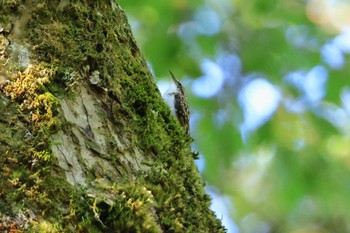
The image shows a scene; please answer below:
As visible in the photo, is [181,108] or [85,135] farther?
[181,108]

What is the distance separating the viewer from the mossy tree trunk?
29.3 inches

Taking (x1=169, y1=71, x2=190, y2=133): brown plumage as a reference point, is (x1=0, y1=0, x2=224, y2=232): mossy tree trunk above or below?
below

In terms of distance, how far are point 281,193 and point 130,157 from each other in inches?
48.6

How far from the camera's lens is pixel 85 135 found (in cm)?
87

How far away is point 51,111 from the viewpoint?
84 cm

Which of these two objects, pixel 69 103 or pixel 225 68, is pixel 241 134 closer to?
pixel 225 68

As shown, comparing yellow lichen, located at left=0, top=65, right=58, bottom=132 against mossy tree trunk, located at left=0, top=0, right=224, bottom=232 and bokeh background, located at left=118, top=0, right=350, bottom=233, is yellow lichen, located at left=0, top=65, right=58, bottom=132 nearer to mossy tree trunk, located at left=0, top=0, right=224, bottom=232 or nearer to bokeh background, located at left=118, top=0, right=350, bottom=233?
mossy tree trunk, located at left=0, top=0, right=224, bottom=232

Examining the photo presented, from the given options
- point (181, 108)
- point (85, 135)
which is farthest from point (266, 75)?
point (85, 135)

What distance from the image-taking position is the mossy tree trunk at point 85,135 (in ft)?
2.44

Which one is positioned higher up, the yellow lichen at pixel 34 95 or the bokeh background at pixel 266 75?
the bokeh background at pixel 266 75

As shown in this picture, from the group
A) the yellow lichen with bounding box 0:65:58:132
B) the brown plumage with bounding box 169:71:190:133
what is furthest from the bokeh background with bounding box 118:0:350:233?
the yellow lichen with bounding box 0:65:58:132

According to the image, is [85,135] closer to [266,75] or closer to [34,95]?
[34,95]

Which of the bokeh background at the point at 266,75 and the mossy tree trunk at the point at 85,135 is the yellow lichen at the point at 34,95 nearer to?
the mossy tree trunk at the point at 85,135

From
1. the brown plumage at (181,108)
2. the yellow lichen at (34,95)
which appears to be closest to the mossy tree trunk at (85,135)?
the yellow lichen at (34,95)
